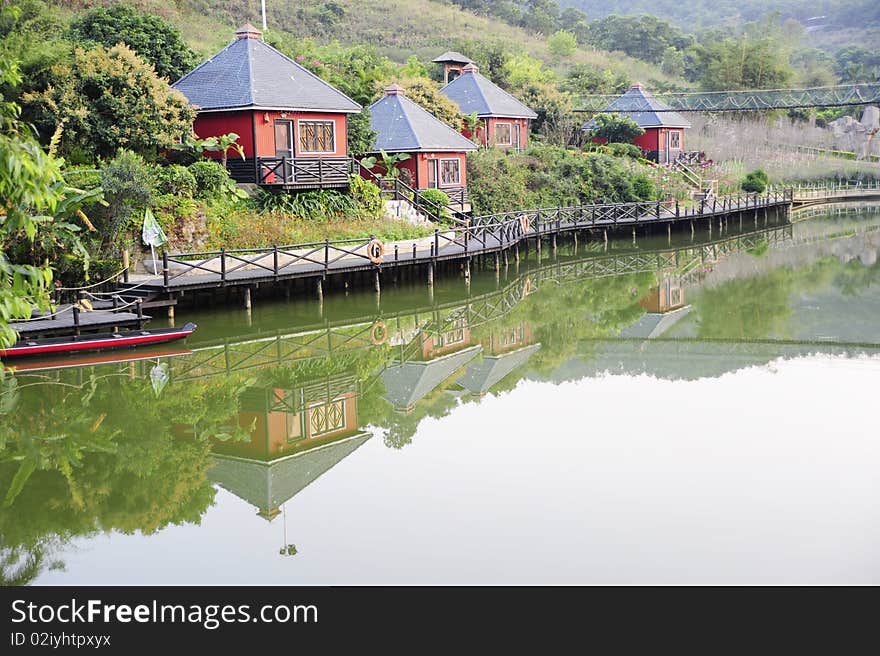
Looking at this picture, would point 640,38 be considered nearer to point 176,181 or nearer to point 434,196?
point 434,196

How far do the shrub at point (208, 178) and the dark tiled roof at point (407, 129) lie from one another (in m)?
9.62

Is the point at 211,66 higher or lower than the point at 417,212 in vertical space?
higher

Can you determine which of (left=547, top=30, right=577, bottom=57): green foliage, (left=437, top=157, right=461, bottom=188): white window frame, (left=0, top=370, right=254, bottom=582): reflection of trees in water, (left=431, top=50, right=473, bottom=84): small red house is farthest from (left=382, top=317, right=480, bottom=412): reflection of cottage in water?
(left=547, top=30, right=577, bottom=57): green foliage

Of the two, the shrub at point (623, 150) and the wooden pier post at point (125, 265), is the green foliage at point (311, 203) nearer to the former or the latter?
the wooden pier post at point (125, 265)

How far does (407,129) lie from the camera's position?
38750mm

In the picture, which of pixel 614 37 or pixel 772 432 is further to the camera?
pixel 614 37

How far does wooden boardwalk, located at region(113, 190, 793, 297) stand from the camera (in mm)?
24562

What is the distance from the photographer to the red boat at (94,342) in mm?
19766

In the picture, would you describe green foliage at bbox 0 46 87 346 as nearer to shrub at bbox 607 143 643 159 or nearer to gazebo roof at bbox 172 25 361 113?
gazebo roof at bbox 172 25 361 113

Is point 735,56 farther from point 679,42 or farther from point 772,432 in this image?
point 772,432

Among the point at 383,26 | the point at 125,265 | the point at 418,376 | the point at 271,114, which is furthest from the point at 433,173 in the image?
the point at 383,26

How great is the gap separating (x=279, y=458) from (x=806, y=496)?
24.6 ft
